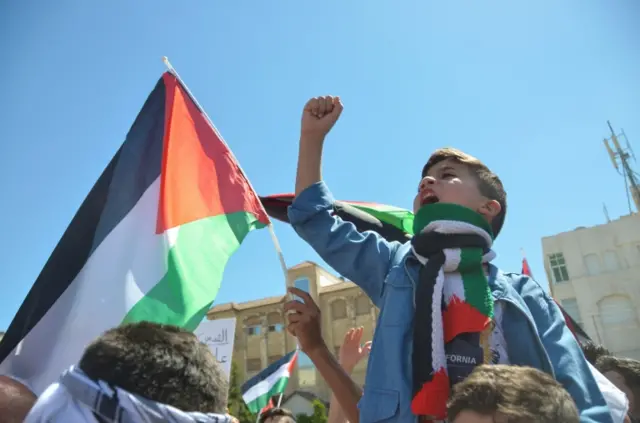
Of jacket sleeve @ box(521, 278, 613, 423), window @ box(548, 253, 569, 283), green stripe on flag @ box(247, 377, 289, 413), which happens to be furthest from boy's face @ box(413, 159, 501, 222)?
window @ box(548, 253, 569, 283)

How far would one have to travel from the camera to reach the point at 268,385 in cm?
816

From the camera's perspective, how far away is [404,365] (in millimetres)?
1729

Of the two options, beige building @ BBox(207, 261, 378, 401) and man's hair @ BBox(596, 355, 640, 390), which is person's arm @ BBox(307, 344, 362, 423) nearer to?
man's hair @ BBox(596, 355, 640, 390)

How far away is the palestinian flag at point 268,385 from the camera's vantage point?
786 cm

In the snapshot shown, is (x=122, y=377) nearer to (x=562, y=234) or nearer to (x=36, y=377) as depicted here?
(x=36, y=377)

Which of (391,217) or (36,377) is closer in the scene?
(36,377)

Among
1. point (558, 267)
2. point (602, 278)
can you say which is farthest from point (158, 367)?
point (558, 267)

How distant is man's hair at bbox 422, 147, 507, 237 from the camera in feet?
7.11

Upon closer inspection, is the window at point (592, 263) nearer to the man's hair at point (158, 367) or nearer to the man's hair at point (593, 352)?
the man's hair at point (593, 352)

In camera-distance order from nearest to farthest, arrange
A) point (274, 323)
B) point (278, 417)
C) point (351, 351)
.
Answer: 1. point (351, 351)
2. point (278, 417)
3. point (274, 323)

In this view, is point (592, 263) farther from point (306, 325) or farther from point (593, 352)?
point (306, 325)

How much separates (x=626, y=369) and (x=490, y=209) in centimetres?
232

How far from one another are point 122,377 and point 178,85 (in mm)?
3253

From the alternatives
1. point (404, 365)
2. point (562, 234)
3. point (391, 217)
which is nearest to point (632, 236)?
point (562, 234)
